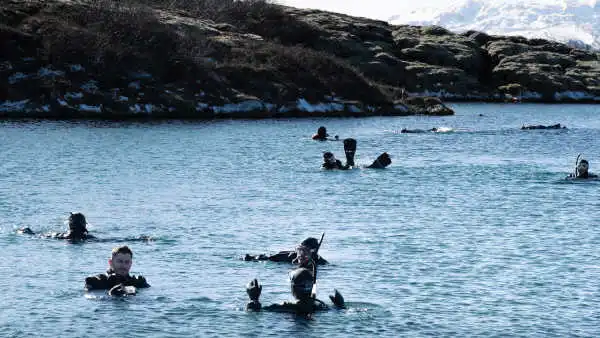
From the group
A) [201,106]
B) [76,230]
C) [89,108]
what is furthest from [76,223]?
[201,106]

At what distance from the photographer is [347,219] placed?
56562 millimetres

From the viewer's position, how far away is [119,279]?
3722 centimetres

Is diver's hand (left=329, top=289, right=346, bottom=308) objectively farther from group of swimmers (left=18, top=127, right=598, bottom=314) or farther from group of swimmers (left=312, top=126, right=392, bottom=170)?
group of swimmers (left=312, top=126, right=392, bottom=170)

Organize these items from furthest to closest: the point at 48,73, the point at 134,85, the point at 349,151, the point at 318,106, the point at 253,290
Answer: the point at 318,106 < the point at 134,85 < the point at 48,73 < the point at 349,151 < the point at 253,290

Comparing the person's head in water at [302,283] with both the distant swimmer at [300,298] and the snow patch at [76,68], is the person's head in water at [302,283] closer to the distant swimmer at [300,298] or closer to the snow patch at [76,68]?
the distant swimmer at [300,298]

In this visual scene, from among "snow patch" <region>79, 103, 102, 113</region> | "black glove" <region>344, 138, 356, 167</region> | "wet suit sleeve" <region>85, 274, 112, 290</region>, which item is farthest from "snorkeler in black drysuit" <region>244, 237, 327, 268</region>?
"snow patch" <region>79, 103, 102, 113</region>

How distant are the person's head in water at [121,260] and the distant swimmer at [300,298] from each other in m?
4.60

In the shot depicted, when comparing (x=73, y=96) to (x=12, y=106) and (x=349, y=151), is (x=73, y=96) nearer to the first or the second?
(x=12, y=106)

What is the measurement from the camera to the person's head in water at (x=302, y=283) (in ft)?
109

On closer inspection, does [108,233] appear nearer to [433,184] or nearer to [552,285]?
[552,285]

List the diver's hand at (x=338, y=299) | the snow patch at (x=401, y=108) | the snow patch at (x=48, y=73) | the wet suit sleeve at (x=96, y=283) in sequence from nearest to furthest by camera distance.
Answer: the diver's hand at (x=338, y=299) → the wet suit sleeve at (x=96, y=283) → the snow patch at (x=48, y=73) → the snow patch at (x=401, y=108)

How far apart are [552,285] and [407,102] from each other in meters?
139

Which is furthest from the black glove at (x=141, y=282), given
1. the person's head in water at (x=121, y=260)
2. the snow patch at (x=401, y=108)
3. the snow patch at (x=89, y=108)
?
the snow patch at (x=401, y=108)

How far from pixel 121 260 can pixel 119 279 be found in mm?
980
